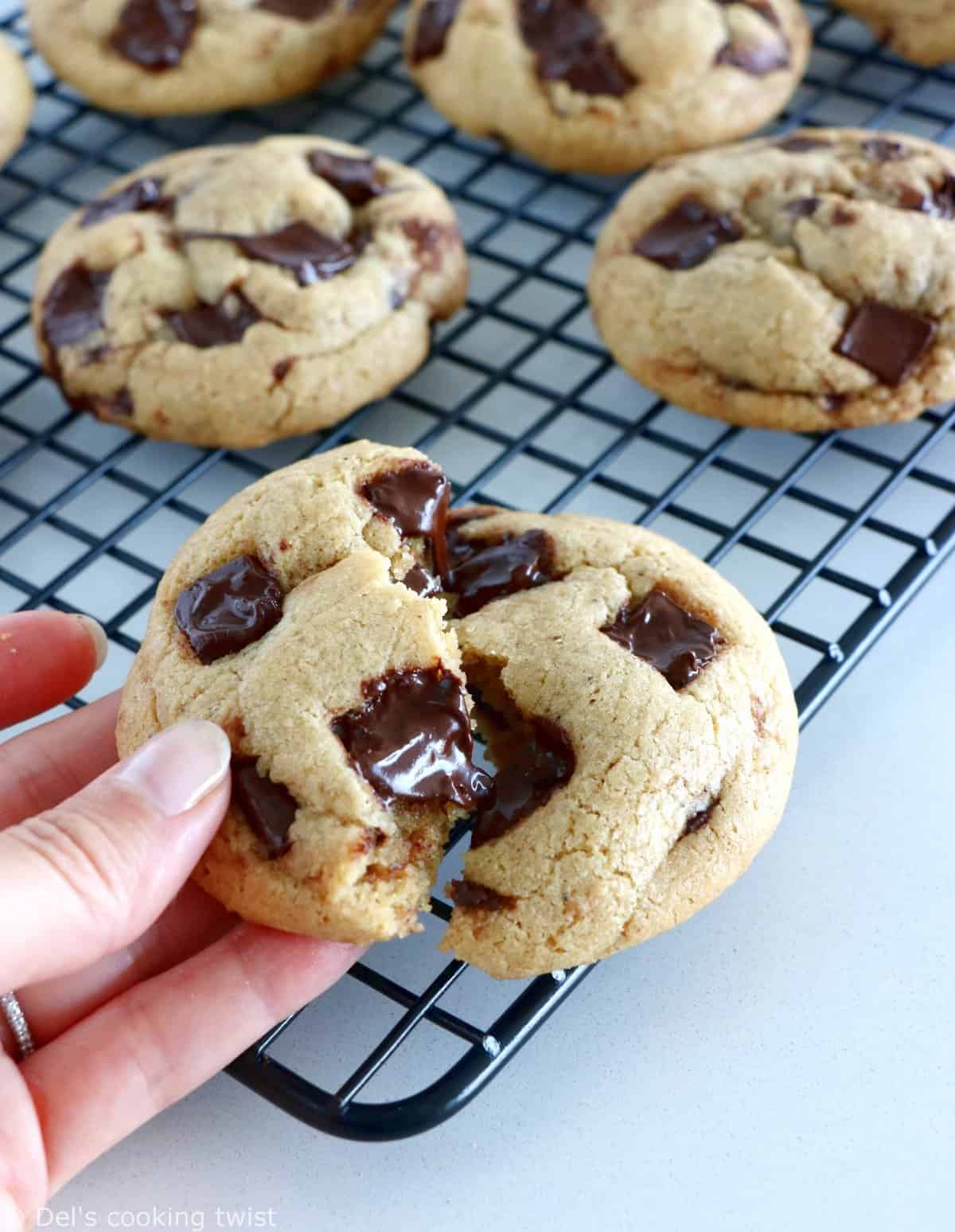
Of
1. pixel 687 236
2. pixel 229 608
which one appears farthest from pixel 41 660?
pixel 687 236

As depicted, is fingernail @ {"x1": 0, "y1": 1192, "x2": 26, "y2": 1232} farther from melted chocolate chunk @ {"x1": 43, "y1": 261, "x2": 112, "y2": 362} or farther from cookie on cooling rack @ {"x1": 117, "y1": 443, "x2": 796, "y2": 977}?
melted chocolate chunk @ {"x1": 43, "y1": 261, "x2": 112, "y2": 362}

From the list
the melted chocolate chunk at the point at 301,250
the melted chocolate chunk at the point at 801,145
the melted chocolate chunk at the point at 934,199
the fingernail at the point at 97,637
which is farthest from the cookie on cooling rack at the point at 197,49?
the fingernail at the point at 97,637

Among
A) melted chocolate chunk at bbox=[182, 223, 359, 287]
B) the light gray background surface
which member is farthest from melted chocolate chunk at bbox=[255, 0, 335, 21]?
the light gray background surface

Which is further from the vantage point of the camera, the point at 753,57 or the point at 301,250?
the point at 753,57

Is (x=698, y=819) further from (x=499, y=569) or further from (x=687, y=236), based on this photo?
(x=687, y=236)

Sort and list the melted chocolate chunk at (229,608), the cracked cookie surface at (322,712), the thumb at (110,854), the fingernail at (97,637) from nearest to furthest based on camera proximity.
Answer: the thumb at (110,854) < the cracked cookie surface at (322,712) < the melted chocolate chunk at (229,608) < the fingernail at (97,637)

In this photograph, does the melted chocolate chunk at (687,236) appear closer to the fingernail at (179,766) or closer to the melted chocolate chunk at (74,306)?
the melted chocolate chunk at (74,306)
